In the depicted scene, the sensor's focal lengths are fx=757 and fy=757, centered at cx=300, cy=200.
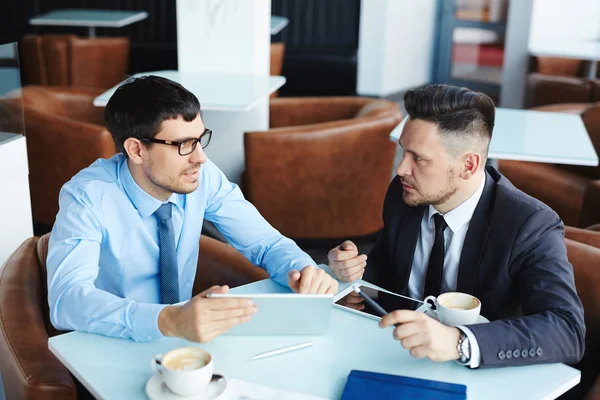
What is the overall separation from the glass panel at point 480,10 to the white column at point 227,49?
4.96m

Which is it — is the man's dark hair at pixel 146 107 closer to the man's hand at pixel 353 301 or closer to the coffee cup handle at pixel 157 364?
the man's hand at pixel 353 301

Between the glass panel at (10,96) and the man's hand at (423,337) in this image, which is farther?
the glass panel at (10,96)

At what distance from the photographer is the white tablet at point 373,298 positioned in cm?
193

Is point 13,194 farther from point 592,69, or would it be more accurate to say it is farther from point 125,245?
point 592,69

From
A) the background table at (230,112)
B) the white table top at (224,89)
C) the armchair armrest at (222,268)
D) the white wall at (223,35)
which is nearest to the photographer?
the armchair armrest at (222,268)

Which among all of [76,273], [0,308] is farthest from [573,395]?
[0,308]

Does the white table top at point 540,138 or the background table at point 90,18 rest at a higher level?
the background table at point 90,18

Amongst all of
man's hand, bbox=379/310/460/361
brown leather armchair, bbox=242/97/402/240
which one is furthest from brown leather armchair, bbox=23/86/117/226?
man's hand, bbox=379/310/460/361

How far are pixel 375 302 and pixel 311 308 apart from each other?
284 millimetres

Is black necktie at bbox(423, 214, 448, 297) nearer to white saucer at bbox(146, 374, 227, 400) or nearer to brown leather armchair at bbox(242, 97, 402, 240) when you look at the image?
white saucer at bbox(146, 374, 227, 400)

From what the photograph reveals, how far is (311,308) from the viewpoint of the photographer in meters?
1.75

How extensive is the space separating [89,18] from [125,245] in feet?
18.8

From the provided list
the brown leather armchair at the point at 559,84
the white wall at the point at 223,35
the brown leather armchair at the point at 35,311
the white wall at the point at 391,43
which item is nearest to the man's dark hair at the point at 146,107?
the brown leather armchair at the point at 35,311

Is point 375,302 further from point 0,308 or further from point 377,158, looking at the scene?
point 377,158
